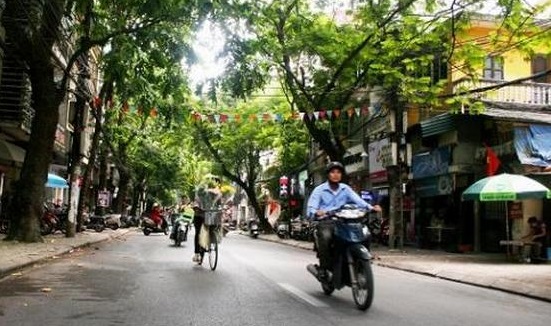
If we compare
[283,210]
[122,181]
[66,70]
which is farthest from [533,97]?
[122,181]

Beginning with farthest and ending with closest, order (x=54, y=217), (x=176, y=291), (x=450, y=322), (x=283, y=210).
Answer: (x=283, y=210) < (x=54, y=217) < (x=176, y=291) < (x=450, y=322)

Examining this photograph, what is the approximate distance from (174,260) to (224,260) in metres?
1.14

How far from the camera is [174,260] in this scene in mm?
15422

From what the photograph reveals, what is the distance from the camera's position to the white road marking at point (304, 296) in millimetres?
8234

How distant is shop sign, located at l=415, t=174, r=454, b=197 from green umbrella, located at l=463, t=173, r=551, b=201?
6.23 meters

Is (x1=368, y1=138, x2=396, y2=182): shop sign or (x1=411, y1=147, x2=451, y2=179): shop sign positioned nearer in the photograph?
(x1=411, y1=147, x2=451, y2=179): shop sign

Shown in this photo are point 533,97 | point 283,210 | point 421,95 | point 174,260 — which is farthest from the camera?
point 283,210

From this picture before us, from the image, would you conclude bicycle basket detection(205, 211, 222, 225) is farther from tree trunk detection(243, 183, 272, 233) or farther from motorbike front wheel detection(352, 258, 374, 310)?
tree trunk detection(243, 183, 272, 233)

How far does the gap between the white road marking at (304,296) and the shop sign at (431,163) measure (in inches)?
588

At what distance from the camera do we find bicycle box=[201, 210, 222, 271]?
1285cm

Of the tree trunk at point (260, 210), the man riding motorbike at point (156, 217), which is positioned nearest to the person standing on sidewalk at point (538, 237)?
the man riding motorbike at point (156, 217)

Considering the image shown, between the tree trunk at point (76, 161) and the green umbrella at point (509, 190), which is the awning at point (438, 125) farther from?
the tree trunk at point (76, 161)

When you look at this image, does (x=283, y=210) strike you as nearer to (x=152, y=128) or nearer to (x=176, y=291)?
(x=152, y=128)

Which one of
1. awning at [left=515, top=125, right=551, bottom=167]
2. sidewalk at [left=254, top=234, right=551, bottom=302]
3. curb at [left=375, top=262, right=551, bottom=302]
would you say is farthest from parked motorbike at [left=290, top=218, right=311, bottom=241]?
curb at [left=375, top=262, right=551, bottom=302]
